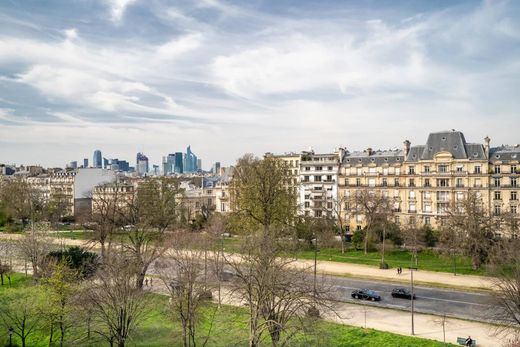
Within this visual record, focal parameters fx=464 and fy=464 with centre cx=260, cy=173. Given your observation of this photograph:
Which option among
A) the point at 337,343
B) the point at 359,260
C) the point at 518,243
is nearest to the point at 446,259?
the point at 359,260

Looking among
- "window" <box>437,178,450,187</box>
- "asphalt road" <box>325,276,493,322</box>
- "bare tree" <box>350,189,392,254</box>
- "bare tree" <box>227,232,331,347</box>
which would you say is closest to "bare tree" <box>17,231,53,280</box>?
"bare tree" <box>227,232,331,347</box>

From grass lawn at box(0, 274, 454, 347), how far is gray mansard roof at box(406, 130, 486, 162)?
1880 inches

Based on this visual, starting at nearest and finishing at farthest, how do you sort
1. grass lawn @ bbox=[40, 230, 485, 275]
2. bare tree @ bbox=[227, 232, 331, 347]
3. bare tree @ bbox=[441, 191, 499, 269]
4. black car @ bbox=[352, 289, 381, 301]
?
1. bare tree @ bbox=[227, 232, 331, 347]
2. black car @ bbox=[352, 289, 381, 301]
3. bare tree @ bbox=[441, 191, 499, 269]
4. grass lawn @ bbox=[40, 230, 485, 275]

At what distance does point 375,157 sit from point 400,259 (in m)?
25.0

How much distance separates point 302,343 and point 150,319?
14.8 metres

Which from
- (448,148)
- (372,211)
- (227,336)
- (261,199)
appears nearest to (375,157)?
(448,148)

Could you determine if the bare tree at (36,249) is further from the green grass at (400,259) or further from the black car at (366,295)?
the green grass at (400,259)

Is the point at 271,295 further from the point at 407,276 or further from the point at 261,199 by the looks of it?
the point at 407,276

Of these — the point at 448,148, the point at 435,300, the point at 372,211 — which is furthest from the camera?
the point at 448,148

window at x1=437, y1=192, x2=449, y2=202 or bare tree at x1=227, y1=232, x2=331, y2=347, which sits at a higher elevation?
window at x1=437, y1=192, x2=449, y2=202

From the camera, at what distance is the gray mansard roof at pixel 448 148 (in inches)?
2908

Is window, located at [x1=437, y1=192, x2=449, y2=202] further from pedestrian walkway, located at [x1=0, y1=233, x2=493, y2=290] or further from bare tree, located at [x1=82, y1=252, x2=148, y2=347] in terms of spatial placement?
bare tree, located at [x1=82, y1=252, x2=148, y2=347]

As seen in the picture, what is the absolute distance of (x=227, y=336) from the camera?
1404 inches

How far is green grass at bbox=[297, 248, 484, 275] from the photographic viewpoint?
2280 inches
